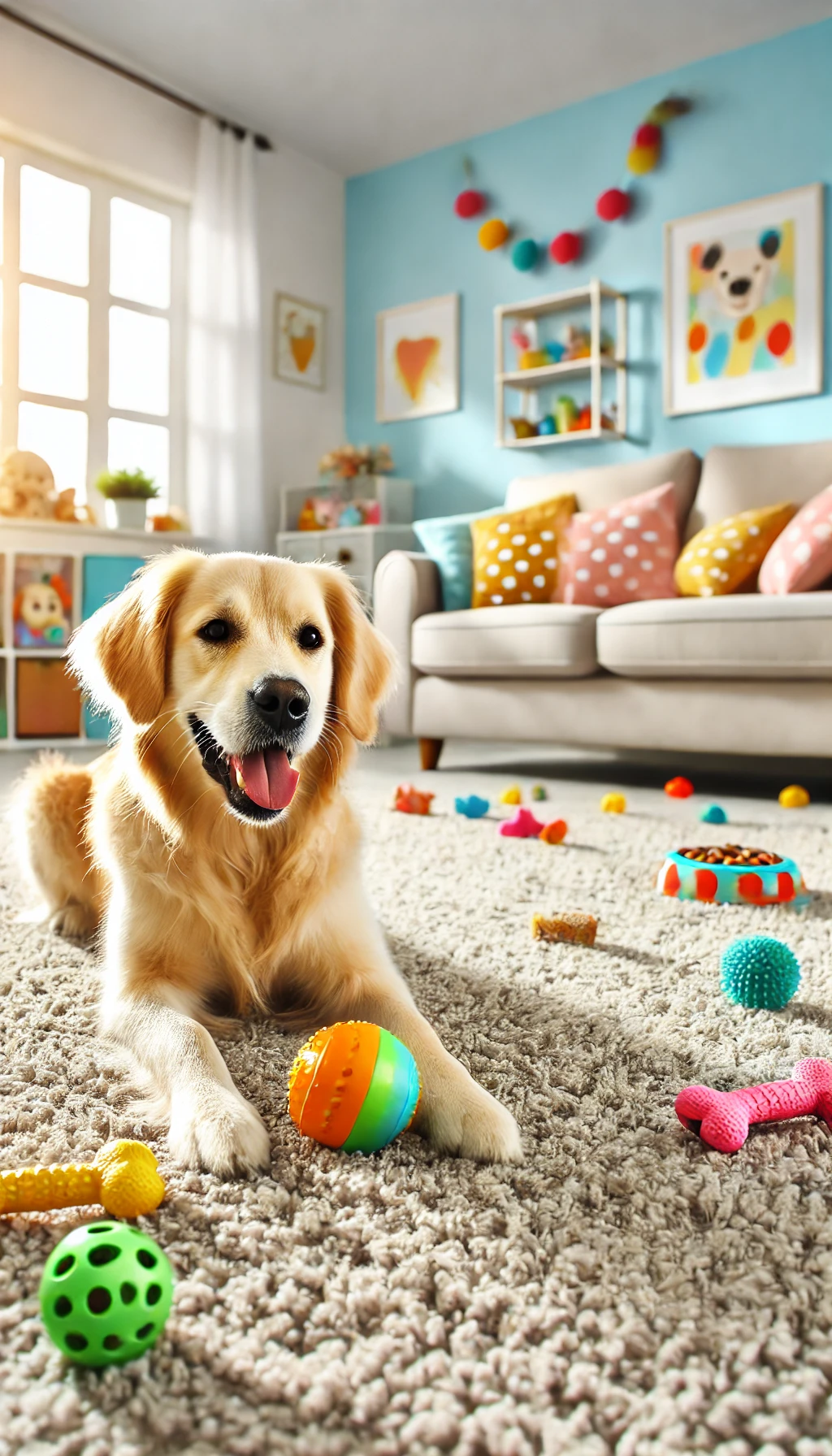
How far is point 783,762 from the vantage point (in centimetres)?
449

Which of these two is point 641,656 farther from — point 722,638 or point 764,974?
point 764,974

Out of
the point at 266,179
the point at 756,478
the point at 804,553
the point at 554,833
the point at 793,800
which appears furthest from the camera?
the point at 266,179

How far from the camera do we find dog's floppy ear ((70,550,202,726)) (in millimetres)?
1259

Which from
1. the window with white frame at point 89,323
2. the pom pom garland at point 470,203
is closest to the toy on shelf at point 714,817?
the window with white frame at point 89,323

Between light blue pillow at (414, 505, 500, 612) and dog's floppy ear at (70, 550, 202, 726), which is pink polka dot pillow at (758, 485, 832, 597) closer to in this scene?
light blue pillow at (414, 505, 500, 612)

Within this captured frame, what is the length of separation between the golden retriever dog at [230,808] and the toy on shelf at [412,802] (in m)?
1.52

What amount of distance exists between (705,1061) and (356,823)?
0.56 metres

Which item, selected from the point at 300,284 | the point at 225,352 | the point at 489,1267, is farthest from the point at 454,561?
the point at 489,1267

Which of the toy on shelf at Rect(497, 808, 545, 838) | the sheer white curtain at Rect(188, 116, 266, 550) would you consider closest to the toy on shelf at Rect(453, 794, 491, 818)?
the toy on shelf at Rect(497, 808, 545, 838)

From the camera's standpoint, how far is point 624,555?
380cm

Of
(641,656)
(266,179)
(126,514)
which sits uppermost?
(266,179)

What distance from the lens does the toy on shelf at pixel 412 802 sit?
2.91 metres

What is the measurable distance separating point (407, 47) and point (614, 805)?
4358 mm

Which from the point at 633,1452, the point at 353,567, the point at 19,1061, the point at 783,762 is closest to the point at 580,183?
the point at 353,567
